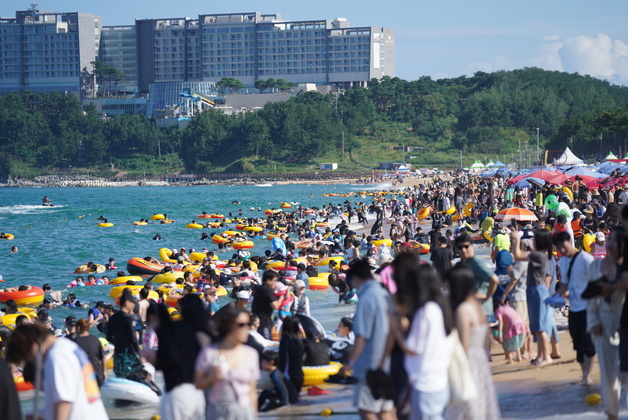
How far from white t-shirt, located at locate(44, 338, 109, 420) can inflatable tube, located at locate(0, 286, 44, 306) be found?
17856 millimetres

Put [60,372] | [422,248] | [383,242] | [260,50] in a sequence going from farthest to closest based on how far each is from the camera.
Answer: [260,50]
[383,242]
[422,248]
[60,372]

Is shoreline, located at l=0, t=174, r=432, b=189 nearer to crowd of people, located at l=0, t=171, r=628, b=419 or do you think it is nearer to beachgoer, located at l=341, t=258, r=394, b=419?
crowd of people, located at l=0, t=171, r=628, b=419

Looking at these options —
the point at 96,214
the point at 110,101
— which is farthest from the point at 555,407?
the point at 110,101

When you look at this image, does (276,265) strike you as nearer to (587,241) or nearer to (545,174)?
(587,241)

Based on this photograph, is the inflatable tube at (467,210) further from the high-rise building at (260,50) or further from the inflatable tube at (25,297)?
the high-rise building at (260,50)

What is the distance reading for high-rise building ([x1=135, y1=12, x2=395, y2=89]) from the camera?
18225 centimetres

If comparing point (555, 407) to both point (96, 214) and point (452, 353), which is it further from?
point (96, 214)

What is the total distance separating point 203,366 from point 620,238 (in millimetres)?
3355

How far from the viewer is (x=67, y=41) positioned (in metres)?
187

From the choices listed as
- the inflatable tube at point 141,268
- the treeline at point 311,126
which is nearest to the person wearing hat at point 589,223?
the inflatable tube at point 141,268

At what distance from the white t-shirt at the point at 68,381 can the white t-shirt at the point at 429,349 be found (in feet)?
6.75

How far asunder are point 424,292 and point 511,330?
178 inches

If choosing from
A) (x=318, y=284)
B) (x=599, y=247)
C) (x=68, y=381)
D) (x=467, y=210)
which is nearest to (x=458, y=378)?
(x=68, y=381)

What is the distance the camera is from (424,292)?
18.3ft
